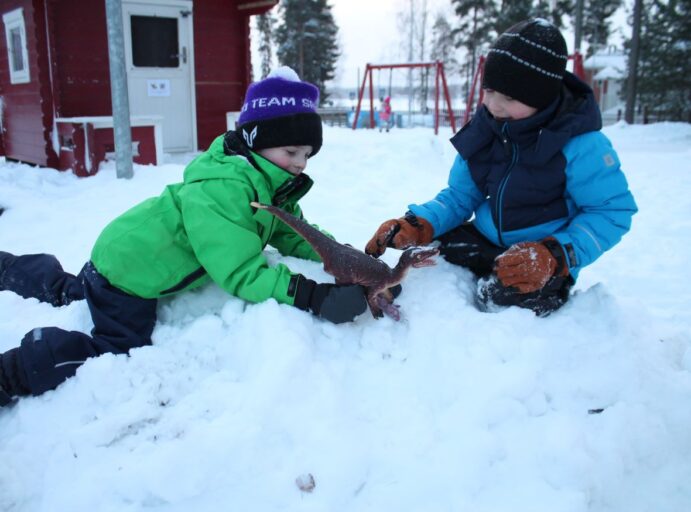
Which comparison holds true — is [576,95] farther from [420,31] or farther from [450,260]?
[420,31]

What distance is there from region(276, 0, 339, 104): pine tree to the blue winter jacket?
31414 mm

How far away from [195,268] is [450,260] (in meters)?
1.15

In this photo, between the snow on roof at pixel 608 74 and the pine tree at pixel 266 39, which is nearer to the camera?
the snow on roof at pixel 608 74

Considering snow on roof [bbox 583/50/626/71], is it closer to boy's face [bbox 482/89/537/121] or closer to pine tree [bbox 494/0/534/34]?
pine tree [bbox 494/0/534/34]

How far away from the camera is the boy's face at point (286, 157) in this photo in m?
2.23

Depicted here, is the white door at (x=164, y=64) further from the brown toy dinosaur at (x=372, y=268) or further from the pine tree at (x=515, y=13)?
the pine tree at (x=515, y=13)

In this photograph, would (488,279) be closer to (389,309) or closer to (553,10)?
(389,309)

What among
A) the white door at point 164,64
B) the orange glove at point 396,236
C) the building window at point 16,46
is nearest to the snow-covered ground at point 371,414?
the orange glove at point 396,236

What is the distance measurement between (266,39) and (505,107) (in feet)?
128

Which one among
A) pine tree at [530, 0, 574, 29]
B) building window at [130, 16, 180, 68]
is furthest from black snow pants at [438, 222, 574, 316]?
pine tree at [530, 0, 574, 29]

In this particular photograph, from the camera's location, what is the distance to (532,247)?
6.87ft

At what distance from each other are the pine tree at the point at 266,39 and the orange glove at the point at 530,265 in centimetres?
3747

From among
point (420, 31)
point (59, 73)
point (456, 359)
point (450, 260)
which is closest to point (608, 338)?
point (456, 359)

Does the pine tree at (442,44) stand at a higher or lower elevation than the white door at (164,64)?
higher
